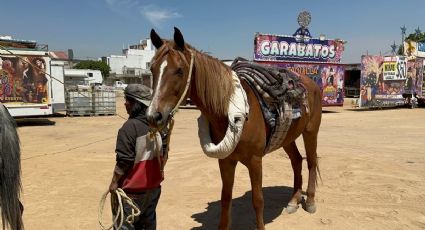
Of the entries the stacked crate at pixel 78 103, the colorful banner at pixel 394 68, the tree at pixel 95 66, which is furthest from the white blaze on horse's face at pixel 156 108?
the tree at pixel 95 66

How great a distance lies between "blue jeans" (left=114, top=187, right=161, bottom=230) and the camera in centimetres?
284

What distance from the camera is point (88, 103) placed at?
17.7 metres

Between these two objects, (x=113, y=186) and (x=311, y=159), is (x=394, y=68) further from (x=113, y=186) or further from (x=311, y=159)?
(x=113, y=186)

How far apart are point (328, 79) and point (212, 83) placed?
61.1 ft

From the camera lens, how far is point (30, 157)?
801 cm

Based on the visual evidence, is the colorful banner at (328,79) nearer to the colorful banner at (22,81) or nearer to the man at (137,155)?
the colorful banner at (22,81)

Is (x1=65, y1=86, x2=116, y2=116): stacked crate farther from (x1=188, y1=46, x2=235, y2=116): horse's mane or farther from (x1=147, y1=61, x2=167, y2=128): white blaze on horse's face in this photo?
(x1=147, y1=61, x2=167, y2=128): white blaze on horse's face

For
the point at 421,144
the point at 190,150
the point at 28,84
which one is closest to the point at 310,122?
the point at 190,150

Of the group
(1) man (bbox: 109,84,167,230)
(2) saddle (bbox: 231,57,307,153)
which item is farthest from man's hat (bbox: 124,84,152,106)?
(2) saddle (bbox: 231,57,307,153)

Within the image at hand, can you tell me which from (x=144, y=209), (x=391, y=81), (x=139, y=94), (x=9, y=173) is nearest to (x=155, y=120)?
(x=139, y=94)

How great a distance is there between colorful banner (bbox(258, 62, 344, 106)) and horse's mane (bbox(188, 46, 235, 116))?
17.0m

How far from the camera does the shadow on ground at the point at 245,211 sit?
4223 millimetres

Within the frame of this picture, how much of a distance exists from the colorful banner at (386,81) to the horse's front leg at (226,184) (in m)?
19.7

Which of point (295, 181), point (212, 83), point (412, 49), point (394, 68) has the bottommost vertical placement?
point (295, 181)
